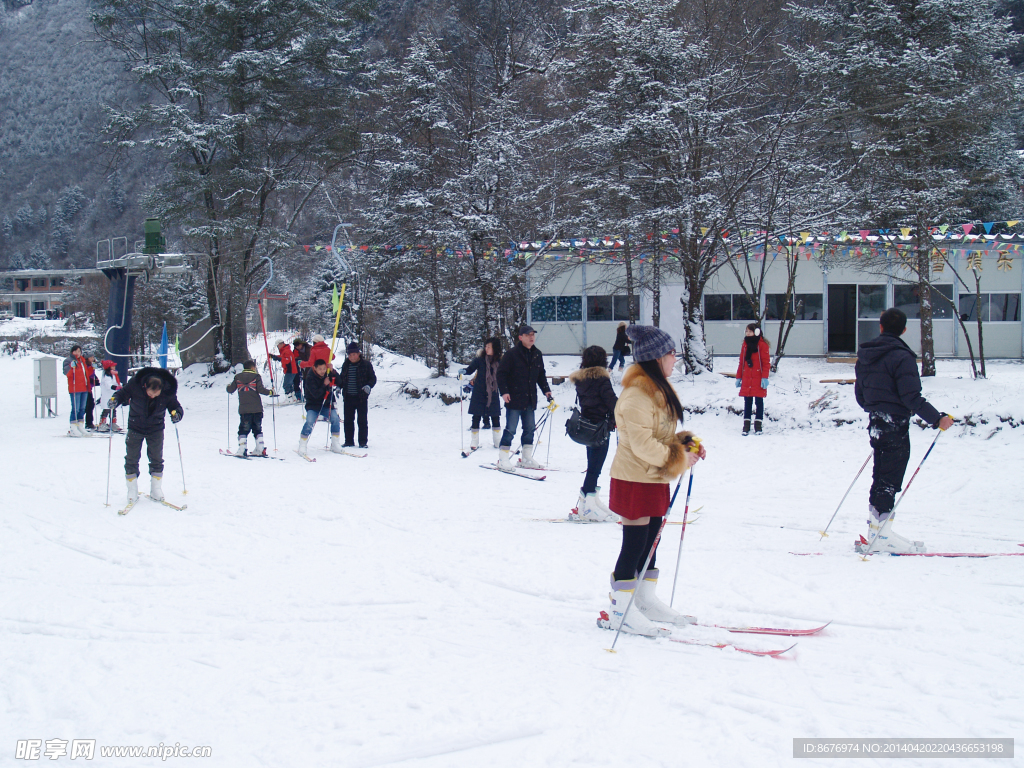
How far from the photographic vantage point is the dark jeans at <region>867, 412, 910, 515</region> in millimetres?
5574

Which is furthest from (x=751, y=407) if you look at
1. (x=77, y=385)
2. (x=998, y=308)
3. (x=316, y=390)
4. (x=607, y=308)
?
(x=998, y=308)

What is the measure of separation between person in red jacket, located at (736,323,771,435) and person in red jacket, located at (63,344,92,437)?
12.8 metres

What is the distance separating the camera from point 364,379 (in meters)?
12.0

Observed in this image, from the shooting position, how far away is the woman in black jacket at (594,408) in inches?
266

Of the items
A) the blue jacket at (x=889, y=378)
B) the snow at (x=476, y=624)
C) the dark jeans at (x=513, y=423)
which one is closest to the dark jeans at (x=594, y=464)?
the snow at (x=476, y=624)

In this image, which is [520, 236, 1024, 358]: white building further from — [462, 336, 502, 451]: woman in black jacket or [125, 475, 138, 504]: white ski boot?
[125, 475, 138, 504]: white ski boot

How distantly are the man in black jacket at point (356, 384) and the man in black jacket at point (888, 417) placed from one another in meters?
8.14

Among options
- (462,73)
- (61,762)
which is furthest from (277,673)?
(462,73)

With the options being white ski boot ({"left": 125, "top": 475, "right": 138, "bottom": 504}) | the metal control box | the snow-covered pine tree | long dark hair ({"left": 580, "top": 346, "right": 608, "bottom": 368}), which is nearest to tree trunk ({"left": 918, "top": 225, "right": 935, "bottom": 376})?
the snow-covered pine tree

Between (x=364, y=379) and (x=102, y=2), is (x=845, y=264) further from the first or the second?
(x=102, y=2)

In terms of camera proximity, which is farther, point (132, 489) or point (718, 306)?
point (718, 306)

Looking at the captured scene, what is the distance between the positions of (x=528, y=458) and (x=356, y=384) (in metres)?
3.57

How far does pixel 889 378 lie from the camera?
5.61 m

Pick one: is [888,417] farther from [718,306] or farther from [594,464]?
[718,306]
